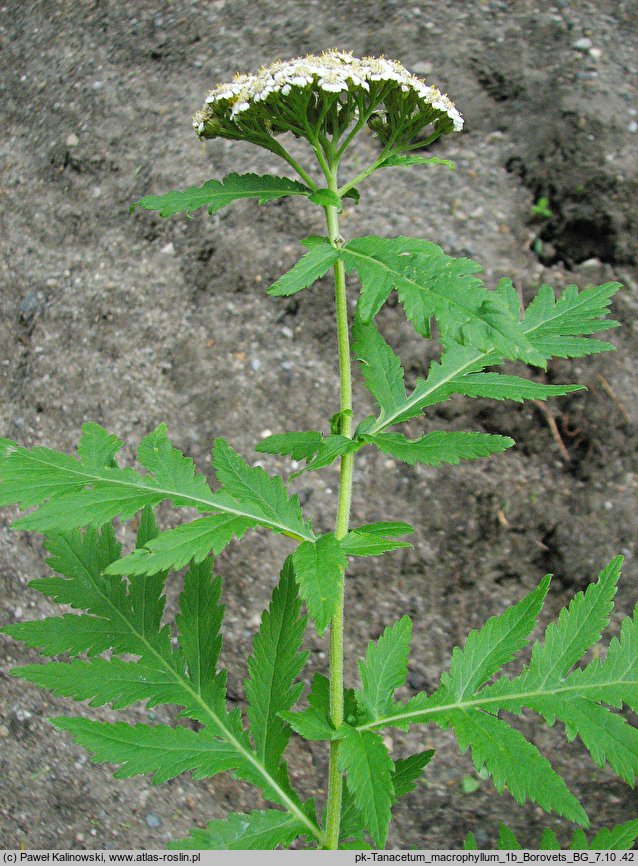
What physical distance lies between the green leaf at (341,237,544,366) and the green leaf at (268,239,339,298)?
3cm

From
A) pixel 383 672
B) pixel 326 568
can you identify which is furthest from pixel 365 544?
pixel 383 672

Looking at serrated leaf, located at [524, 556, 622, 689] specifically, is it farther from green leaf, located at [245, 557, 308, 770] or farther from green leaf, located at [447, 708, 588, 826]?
green leaf, located at [245, 557, 308, 770]

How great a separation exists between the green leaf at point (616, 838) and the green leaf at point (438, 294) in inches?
42.2

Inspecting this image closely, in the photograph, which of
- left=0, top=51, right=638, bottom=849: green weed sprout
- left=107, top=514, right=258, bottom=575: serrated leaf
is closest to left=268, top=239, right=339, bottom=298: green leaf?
left=0, top=51, right=638, bottom=849: green weed sprout

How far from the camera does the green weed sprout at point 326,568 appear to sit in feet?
4.41

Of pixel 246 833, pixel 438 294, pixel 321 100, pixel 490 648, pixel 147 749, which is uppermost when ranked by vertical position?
pixel 321 100

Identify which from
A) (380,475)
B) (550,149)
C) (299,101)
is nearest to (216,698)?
(299,101)

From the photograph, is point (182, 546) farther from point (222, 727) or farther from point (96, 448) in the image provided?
point (222, 727)

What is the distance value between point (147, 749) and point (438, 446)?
2.86 ft

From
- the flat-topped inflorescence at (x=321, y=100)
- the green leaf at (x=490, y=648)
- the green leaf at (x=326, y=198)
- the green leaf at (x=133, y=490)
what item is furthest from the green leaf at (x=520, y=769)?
the flat-topped inflorescence at (x=321, y=100)

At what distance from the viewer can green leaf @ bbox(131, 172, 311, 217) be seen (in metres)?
1.54

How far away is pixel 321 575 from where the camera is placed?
1.28m

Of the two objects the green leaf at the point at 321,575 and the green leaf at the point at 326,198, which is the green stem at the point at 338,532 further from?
the green leaf at the point at 321,575
